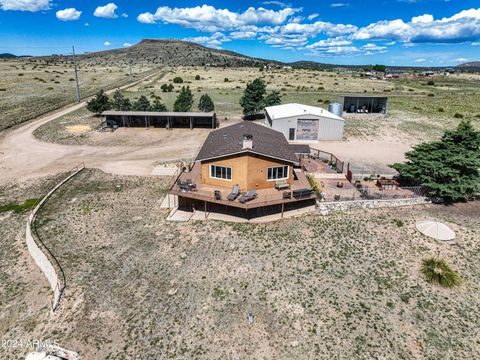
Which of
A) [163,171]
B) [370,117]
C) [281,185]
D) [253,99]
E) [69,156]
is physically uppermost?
[253,99]

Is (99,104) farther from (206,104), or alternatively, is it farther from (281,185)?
(281,185)

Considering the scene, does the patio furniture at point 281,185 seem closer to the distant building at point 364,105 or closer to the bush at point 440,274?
the bush at point 440,274

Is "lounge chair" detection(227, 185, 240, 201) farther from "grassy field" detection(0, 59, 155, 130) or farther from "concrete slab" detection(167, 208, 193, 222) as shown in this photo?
"grassy field" detection(0, 59, 155, 130)

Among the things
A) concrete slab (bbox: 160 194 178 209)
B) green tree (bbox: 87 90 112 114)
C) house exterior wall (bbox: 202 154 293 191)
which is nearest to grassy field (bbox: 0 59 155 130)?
green tree (bbox: 87 90 112 114)

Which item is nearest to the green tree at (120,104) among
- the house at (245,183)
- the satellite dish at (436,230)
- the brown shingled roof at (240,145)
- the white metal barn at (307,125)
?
the white metal barn at (307,125)

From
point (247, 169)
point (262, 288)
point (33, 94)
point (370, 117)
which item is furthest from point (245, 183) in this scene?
point (33, 94)

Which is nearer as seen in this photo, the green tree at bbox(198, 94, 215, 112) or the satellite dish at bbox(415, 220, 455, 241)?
the satellite dish at bbox(415, 220, 455, 241)

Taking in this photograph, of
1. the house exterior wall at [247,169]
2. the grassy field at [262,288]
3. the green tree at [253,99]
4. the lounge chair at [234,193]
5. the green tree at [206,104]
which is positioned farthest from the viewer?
the green tree at [206,104]
